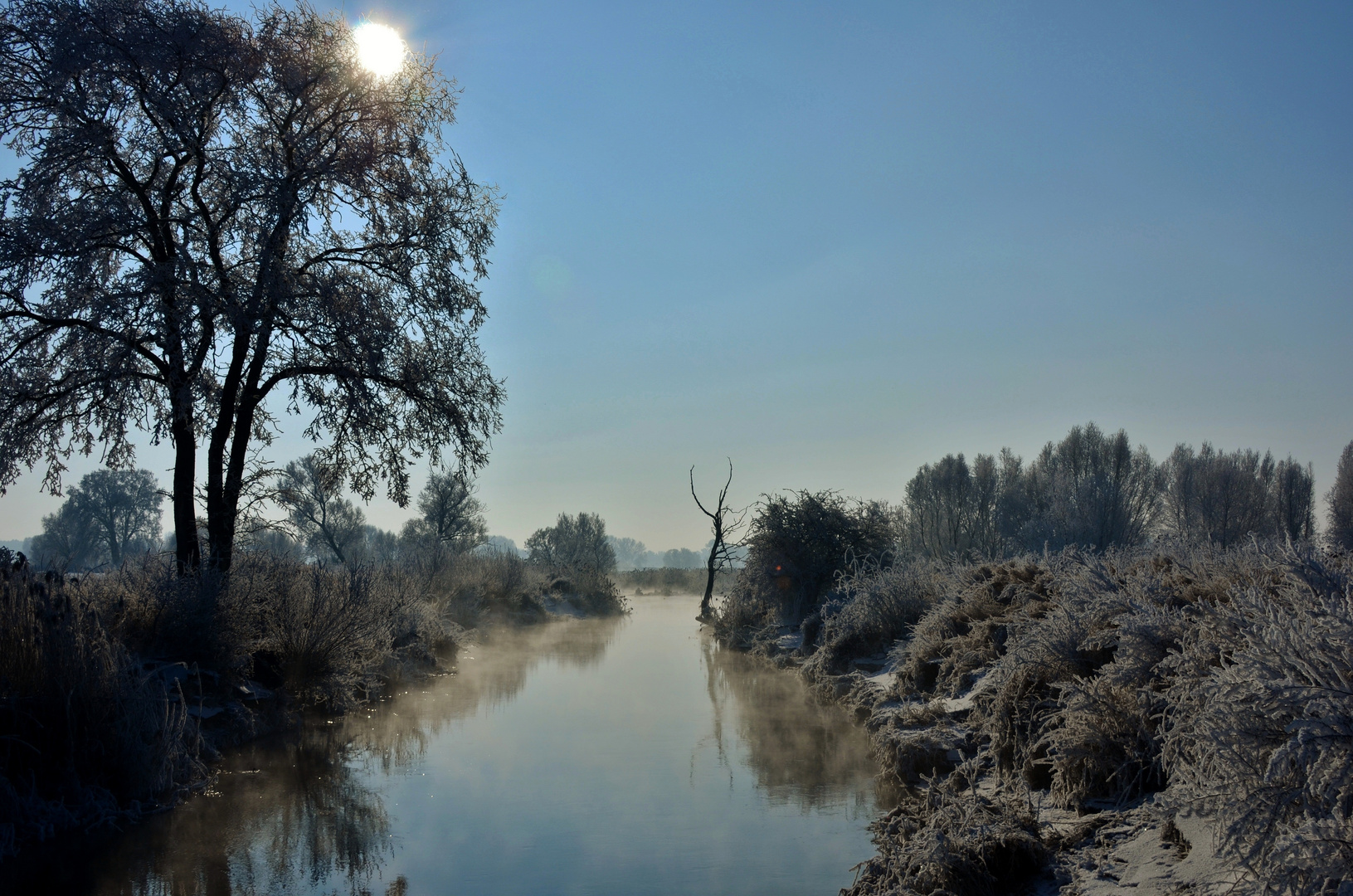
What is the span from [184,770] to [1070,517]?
141ft

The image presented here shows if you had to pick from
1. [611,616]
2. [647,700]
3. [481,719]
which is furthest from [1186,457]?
[481,719]

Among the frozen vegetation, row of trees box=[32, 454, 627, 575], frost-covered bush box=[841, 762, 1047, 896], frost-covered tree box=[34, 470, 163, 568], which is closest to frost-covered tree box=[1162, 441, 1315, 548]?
row of trees box=[32, 454, 627, 575]

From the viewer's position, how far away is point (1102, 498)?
137ft

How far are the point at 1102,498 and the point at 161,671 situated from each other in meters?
43.2

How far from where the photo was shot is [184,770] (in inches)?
281

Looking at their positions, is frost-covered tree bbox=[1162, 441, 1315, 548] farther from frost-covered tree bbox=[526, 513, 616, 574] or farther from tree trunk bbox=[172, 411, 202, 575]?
tree trunk bbox=[172, 411, 202, 575]

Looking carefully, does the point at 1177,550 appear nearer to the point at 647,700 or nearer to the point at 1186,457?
the point at 647,700

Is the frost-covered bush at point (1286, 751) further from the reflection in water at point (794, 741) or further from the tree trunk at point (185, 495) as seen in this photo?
the tree trunk at point (185, 495)

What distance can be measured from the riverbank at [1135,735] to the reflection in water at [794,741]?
1.51ft

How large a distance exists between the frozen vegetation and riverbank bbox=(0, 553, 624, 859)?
5804 millimetres

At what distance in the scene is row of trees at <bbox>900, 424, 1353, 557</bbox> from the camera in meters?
41.7

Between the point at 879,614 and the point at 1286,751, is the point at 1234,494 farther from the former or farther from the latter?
the point at 1286,751

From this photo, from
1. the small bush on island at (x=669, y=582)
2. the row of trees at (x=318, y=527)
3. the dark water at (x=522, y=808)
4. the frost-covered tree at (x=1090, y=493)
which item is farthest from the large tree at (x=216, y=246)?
the small bush on island at (x=669, y=582)

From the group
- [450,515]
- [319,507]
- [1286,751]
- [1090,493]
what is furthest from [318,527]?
[1286,751]
